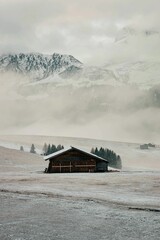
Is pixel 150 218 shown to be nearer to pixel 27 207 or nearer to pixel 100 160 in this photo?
pixel 27 207

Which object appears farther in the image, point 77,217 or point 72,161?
point 72,161

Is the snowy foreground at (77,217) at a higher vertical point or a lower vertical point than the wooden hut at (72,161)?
lower

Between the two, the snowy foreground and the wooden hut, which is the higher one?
the wooden hut

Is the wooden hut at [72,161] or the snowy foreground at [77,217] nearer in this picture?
the snowy foreground at [77,217]

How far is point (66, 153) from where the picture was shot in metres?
84.9

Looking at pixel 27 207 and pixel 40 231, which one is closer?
pixel 40 231

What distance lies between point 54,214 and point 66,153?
190 ft

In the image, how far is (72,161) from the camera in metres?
85.2

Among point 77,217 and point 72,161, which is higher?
point 72,161

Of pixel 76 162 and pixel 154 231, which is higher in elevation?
pixel 76 162

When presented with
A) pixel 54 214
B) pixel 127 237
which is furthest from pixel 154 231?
pixel 54 214

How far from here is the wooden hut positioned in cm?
8400

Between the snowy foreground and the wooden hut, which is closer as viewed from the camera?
the snowy foreground

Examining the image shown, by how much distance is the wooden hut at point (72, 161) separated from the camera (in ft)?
276
